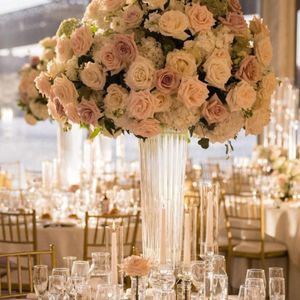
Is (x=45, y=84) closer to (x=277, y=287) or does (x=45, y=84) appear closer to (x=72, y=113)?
(x=72, y=113)

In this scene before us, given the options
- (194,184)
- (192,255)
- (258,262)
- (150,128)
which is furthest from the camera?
(194,184)

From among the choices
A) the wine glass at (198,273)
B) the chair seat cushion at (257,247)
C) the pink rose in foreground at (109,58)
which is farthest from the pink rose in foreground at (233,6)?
the chair seat cushion at (257,247)

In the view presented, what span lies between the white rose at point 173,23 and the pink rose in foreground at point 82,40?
0.26 m

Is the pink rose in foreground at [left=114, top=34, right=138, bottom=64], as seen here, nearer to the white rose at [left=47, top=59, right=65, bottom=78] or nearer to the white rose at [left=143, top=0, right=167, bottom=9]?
the white rose at [left=143, top=0, right=167, bottom=9]

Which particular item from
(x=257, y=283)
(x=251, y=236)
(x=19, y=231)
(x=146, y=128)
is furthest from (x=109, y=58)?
(x=251, y=236)

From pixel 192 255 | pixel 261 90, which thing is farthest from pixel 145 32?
pixel 192 255

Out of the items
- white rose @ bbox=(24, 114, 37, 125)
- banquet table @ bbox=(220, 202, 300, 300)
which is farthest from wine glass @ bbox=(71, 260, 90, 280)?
white rose @ bbox=(24, 114, 37, 125)

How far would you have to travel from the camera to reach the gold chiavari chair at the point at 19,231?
6105 millimetres

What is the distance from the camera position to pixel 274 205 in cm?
782

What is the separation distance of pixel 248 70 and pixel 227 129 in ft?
0.72

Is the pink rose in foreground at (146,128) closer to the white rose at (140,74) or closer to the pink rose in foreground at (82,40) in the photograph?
the white rose at (140,74)

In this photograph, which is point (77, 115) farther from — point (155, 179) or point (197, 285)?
point (197, 285)

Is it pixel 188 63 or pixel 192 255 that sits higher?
pixel 188 63

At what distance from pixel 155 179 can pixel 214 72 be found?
45 centimetres
